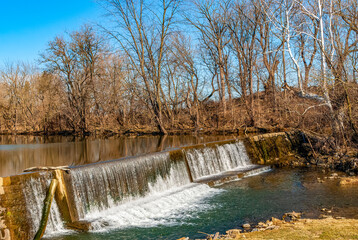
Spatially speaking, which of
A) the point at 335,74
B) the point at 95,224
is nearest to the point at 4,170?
the point at 95,224

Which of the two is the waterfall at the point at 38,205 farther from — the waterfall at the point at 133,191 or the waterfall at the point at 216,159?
the waterfall at the point at 216,159

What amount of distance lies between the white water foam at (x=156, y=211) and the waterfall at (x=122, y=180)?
24cm

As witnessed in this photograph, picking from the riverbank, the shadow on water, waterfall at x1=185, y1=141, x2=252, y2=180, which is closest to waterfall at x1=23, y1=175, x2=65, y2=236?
the shadow on water

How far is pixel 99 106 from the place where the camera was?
90.9 feet

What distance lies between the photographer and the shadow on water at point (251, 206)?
677cm

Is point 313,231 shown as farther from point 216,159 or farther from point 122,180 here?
point 216,159

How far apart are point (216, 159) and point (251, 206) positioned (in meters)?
4.77

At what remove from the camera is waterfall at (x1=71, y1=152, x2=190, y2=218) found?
Answer: 807 centimetres

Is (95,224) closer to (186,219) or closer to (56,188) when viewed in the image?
(56,188)

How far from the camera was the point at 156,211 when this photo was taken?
324 inches

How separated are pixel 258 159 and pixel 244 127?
6321mm

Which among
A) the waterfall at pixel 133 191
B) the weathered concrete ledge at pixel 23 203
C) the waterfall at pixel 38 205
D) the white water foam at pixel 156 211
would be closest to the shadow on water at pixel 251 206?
the white water foam at pixel 156 211

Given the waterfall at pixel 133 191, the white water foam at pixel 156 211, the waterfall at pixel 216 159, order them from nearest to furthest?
1. the waterfall at pixel 133 191
2. the white water foam at pixel 156 211
3. the waterfall at pixel 216 159

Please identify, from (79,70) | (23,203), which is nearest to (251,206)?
(23,203)
